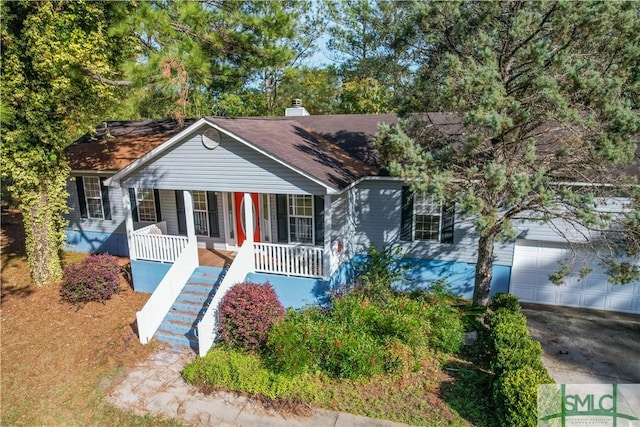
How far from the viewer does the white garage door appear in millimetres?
11086

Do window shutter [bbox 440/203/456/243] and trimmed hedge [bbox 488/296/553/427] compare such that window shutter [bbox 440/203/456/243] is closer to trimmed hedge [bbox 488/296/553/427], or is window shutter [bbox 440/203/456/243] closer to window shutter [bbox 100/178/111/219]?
trimmed hedge [bbox 488/296/553/427]

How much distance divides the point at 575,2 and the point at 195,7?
8943 mm

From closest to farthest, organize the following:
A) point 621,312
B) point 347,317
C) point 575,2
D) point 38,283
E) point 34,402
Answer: point 575,2
point 34,402
point 347,317
point 621,312
point 38,283

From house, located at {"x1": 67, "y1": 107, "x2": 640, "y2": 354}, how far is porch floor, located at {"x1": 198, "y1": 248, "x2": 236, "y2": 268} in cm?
37

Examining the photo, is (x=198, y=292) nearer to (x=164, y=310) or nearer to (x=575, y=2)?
(x=164, y=310)

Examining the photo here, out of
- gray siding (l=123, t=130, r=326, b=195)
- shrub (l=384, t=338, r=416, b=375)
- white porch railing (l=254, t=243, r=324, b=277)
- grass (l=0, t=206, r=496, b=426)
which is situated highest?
gray siding (l=123, t=130, r=326, b=195)

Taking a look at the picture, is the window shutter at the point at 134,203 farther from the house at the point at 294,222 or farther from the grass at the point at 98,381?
the grass at the point at 98,381

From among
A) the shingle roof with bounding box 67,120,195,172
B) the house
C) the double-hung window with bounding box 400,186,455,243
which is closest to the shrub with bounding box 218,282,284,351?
Result: the house

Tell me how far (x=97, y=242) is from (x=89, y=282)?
555 centimetres

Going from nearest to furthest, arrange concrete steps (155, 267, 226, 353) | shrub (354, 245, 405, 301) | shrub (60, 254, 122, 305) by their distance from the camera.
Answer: concrete steps (155, 267, 226, 353)
shrub (354, 245, 405, 301)
shrub (60, 254, 122, 305)

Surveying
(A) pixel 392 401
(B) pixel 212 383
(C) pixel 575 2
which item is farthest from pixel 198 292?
(C) pixel 575 2

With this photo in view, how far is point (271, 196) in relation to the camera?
42.4ft

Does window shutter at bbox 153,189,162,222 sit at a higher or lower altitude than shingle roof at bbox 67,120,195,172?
lower

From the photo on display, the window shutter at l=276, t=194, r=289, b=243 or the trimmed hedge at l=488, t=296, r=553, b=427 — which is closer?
the trimmed hedge at l=488, t=296, r=553, b=427
